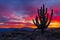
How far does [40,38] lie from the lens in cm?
2036

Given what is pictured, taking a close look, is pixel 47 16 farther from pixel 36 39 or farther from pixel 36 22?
pixel 36 39

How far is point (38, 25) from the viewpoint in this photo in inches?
710

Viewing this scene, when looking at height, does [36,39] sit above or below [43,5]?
below

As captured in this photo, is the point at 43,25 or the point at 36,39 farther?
the point at 36,39

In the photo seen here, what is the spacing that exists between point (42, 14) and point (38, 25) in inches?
42.8

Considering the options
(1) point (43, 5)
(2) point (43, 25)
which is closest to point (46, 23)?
(2) point (43, 25)

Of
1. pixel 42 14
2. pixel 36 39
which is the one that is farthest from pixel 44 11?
pixel 36 39

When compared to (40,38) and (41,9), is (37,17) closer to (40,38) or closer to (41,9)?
(41,9)

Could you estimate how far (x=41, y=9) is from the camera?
57.5 feet

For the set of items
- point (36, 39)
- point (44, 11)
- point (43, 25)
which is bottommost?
point (36, 39)

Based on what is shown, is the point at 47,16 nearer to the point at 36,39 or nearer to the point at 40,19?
the point at 40,19

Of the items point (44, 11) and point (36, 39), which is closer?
point (44, 11)

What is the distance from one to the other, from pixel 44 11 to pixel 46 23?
1.12 metres

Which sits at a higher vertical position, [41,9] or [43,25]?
[41,9]
